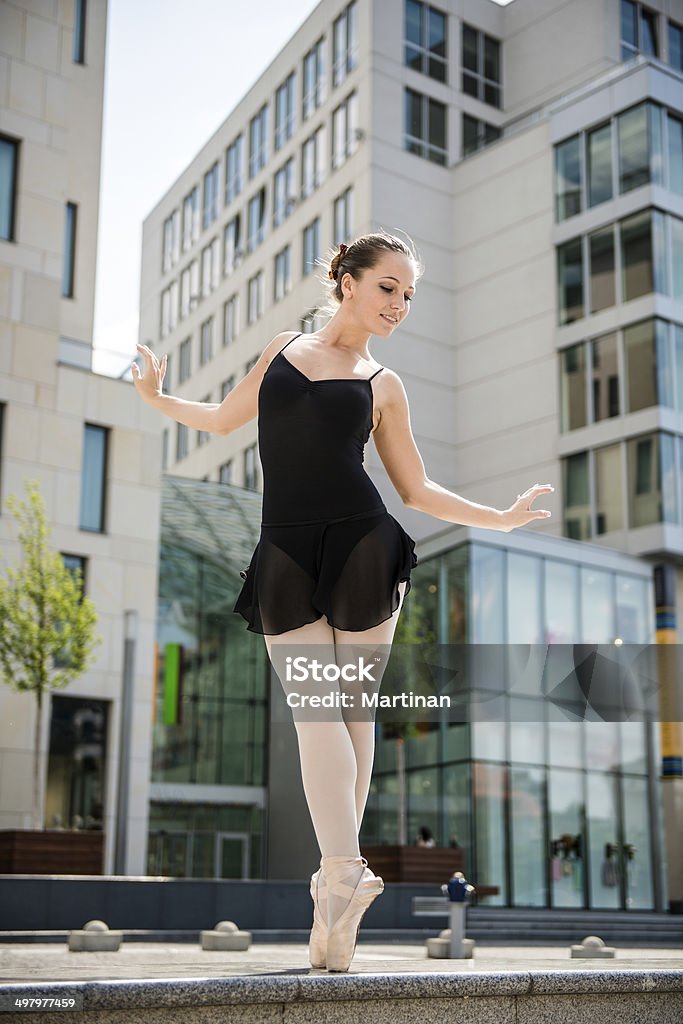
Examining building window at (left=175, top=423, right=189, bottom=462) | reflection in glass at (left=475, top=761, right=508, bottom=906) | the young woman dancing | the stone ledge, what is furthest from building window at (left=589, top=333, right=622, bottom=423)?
the stone ledge

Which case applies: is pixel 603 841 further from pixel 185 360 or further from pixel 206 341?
pixel 185 360

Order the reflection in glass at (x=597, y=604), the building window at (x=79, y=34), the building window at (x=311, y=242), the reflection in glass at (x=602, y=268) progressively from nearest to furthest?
the building window at (x=79, y=34)
the reflection in glass at (x=597, y=604)
the reflection in glass at (x=602, y=268)
the building window at (x=311, y=242)

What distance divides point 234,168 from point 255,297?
697 cm

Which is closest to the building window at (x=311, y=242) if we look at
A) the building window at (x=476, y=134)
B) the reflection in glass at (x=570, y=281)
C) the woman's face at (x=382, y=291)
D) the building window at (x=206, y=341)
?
the building window at (x=476, y=134)

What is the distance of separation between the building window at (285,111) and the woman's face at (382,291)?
43763 millimetres

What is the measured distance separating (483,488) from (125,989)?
1429 inches

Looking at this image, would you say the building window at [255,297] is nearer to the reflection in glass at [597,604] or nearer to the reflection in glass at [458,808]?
the reflection in glass at [597,604]

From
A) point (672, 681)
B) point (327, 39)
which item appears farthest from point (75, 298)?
point (327, 39)

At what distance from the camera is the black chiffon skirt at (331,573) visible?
3.63m

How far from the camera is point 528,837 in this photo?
29203mm

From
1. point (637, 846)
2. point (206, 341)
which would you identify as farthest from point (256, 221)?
point (637, 846)

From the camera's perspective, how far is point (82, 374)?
25.7 meters

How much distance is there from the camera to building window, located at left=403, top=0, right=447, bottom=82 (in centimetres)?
4122

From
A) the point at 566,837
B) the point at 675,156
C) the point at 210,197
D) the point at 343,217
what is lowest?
the point at 566,837
